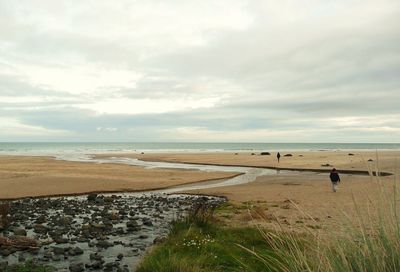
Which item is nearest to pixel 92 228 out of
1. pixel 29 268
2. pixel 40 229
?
pixel 40 229

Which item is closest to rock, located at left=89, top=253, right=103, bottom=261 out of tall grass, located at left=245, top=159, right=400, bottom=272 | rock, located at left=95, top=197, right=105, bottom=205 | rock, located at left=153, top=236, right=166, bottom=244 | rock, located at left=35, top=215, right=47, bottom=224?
rock, located at left=153, top=236, right=166, bottom=244

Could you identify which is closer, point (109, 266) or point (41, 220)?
point (109, 266)

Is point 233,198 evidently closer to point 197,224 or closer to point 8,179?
point 197,224

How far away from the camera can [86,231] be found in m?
14.8

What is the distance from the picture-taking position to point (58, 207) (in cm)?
2088

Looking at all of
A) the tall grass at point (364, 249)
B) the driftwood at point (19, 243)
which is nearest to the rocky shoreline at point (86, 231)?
the driftwood at point (19, 243)

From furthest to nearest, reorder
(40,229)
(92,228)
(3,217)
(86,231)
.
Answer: (3,217) < (92,228) < (40,229) < (86,231)

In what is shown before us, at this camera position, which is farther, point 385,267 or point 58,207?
point 58,207

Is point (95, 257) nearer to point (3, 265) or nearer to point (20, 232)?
point (3, 265)

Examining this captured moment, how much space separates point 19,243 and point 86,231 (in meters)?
2.70

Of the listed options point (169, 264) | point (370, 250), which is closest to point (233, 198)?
point (169, 264)

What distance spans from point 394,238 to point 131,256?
9019 millimetres

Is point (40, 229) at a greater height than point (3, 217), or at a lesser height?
lesser

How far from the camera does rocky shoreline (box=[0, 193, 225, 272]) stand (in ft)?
37.5
